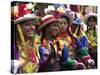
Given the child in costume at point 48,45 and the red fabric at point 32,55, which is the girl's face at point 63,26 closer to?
the child in costume at point 48,45

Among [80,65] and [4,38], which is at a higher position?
[4,38]

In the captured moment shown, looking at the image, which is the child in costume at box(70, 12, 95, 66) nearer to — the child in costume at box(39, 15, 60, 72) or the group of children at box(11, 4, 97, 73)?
the group of children at box(11, 4, 97, 73)

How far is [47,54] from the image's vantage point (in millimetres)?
1805

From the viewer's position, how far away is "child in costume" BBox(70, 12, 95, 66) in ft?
6.23

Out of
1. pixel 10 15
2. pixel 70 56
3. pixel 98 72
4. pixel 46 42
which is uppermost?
pixel 10 15

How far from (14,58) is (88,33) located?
0.65 metres

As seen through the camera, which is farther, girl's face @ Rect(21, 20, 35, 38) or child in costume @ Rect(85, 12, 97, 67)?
child in costume @ Rect(85, 12, 97, 67)

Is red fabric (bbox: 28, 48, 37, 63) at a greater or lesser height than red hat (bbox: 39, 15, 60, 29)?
lesser

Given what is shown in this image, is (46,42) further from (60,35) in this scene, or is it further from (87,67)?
(87,67)

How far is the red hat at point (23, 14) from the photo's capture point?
67.1 inches

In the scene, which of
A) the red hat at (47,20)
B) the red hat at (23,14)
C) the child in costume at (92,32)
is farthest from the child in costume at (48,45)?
the child in costume at (92,32)

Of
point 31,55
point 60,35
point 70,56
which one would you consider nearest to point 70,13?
point 60,35

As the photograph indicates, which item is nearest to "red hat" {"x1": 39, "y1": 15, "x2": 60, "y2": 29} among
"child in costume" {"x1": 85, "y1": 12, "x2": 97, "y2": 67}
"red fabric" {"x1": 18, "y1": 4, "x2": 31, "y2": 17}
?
"red fabric" {"x1": 18, "y1": 4, "x2": 31, "y2": 17}

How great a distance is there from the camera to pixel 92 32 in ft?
6.46
